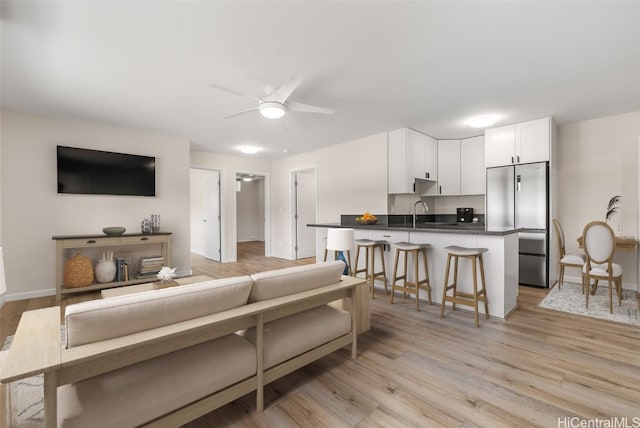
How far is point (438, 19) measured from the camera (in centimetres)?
202

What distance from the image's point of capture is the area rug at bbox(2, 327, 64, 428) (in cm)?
158

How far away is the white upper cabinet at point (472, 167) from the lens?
5.11m

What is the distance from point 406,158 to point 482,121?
3.84ft

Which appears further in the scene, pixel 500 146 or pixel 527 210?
pixel 500 146

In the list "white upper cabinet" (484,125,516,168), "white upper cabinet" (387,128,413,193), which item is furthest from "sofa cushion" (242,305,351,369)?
"white upper cabinet" (484,125,516,168)

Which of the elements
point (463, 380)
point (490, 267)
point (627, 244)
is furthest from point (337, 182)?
point (463, 380)

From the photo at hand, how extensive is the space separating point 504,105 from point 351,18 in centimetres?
264

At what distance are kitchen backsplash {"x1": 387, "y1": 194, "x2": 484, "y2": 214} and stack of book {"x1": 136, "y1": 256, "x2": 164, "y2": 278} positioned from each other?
3.88 meters

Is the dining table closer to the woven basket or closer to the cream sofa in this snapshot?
the cream sofa

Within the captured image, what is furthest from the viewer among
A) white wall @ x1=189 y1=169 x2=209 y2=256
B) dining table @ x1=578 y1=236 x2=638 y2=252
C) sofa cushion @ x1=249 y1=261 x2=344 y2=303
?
white wall @ x1=189 y1=169 x2=209 y2=256

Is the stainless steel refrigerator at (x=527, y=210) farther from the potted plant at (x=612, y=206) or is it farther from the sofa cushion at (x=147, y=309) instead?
the sofa cushion at (x=147, y=309)

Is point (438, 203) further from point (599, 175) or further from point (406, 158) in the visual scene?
point (599, 175)

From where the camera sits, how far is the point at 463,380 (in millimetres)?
1938

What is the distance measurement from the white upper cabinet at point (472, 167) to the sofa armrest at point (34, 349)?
18.4ft
